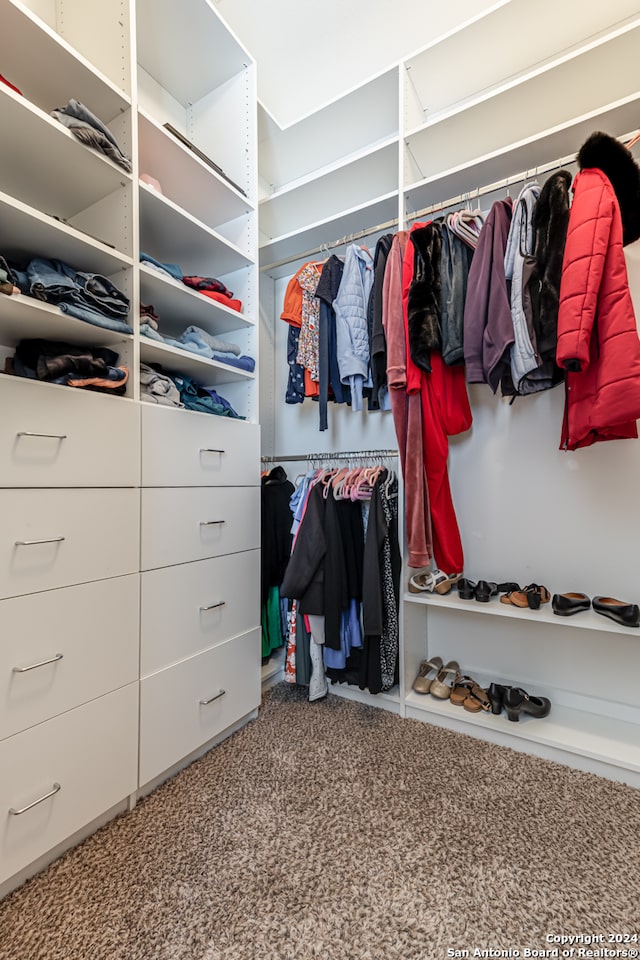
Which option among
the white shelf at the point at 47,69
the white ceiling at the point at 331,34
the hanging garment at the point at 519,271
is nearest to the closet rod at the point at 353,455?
the hanging garment at the point at 519,271

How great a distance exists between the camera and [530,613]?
1529 millimetres

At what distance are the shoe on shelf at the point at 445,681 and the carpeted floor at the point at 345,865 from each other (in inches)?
9.6

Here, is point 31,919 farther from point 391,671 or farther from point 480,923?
point 391,671

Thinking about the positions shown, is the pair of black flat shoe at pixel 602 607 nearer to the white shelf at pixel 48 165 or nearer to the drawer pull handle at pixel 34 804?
the drawer pull handle at pixel 34 804

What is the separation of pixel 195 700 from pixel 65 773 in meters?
0.43

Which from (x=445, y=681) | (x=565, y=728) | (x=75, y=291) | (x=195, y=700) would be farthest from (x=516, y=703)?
(x=75, y=291)

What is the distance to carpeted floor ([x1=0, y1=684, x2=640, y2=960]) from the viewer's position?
0.91 m

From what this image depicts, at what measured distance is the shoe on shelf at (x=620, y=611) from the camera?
1381mm

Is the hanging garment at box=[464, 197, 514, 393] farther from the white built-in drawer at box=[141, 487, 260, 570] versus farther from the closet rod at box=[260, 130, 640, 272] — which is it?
the white built-in drawer at box=[141, 487, 260, 570]

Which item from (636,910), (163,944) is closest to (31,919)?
(163,944)

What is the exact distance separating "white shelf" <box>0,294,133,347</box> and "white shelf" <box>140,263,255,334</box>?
0.27m

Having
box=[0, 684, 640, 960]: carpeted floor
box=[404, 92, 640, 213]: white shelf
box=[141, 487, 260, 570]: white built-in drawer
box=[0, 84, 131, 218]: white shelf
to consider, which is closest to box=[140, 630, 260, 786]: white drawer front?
box=[0, 684, 640, 960]: carpeted floor

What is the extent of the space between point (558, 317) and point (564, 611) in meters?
1.00

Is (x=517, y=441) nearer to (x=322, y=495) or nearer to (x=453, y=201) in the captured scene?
(x=322, y=495)
